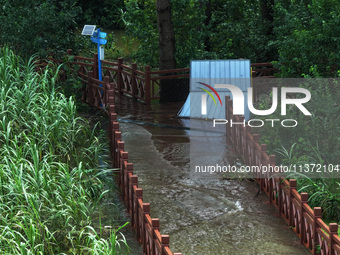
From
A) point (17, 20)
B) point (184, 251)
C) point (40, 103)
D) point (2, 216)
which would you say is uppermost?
point (17, 20)

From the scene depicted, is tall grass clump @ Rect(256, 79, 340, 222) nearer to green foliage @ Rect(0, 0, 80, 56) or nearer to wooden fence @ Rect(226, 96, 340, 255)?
wooden fence @ Rect(226, 96, 340, 255)

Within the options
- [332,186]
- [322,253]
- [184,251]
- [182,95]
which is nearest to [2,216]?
[184,251]

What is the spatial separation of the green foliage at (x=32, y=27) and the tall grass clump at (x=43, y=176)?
411 cm

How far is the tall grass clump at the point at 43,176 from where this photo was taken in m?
9.48

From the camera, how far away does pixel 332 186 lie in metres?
12.1

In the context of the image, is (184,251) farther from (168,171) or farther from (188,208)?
(168,171)

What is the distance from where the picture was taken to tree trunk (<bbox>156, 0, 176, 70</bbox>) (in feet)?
64.7

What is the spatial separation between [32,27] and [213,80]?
220 inches

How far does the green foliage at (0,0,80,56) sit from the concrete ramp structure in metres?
4.55

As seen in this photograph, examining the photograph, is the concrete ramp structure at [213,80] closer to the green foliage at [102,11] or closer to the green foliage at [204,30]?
the green foliage at [204,30]

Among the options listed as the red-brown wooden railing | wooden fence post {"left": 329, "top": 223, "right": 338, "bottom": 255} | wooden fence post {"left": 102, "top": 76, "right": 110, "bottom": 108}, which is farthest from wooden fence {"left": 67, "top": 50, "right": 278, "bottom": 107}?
wooden fence post {"left": 329, "top": 223, "right": 338, "bottom": 255}

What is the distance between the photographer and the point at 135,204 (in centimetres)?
1110

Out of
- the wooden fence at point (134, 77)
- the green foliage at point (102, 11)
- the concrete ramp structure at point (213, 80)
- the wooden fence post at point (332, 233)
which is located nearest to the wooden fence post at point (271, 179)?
the wooden fence post at point (332, 233)

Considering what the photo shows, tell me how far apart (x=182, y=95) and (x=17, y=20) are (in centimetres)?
514
